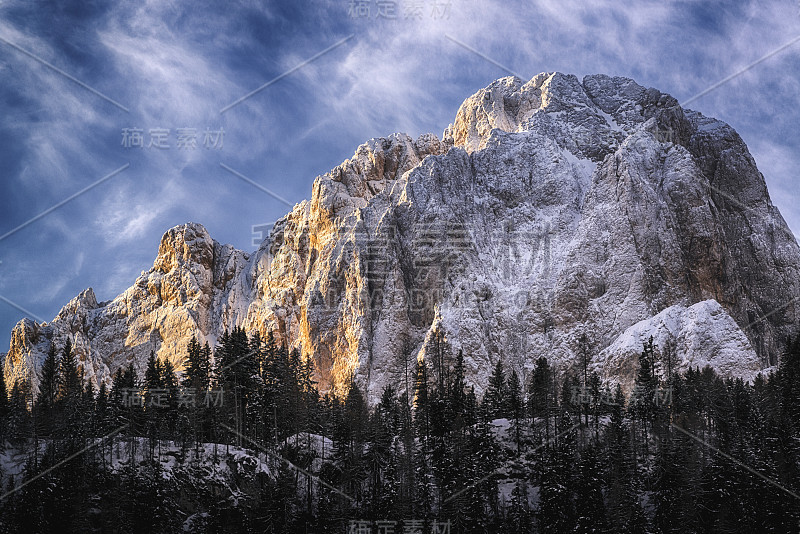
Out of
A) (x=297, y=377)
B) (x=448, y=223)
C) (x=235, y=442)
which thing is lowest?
(x=235, y=442)

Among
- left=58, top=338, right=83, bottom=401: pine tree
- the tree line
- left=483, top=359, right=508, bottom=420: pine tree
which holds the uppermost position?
left=58, top=338, right=83, bottom=401: pine tree

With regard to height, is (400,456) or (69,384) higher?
(69,384)

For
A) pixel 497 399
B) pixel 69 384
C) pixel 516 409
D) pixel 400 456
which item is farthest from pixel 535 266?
pixel 69 384

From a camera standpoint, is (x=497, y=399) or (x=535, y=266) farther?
(x=535, y=266)

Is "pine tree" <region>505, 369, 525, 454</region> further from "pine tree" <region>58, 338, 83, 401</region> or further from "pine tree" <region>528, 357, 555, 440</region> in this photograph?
"pine tree" <region>58, 338, 83, 401</region>

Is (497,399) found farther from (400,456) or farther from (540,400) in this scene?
(400,456)

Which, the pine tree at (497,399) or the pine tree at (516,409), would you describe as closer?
the pine tree at (516,409)

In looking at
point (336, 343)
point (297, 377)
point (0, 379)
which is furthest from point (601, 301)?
point (0, 379)

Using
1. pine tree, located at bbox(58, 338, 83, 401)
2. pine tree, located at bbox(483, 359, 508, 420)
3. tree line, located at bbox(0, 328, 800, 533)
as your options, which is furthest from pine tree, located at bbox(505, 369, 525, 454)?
pine tree, located at bbox(58, 338, 83, 401)

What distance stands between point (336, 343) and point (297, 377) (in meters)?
65.7

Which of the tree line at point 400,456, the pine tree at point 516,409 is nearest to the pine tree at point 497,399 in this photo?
the tree line at point 400,456

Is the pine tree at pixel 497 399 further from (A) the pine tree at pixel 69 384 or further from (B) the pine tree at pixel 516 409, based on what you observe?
(A) the pine tree at pixel 69 384

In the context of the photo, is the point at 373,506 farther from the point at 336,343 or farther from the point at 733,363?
Answer: the point at 336,343

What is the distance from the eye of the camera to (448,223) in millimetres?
184875
